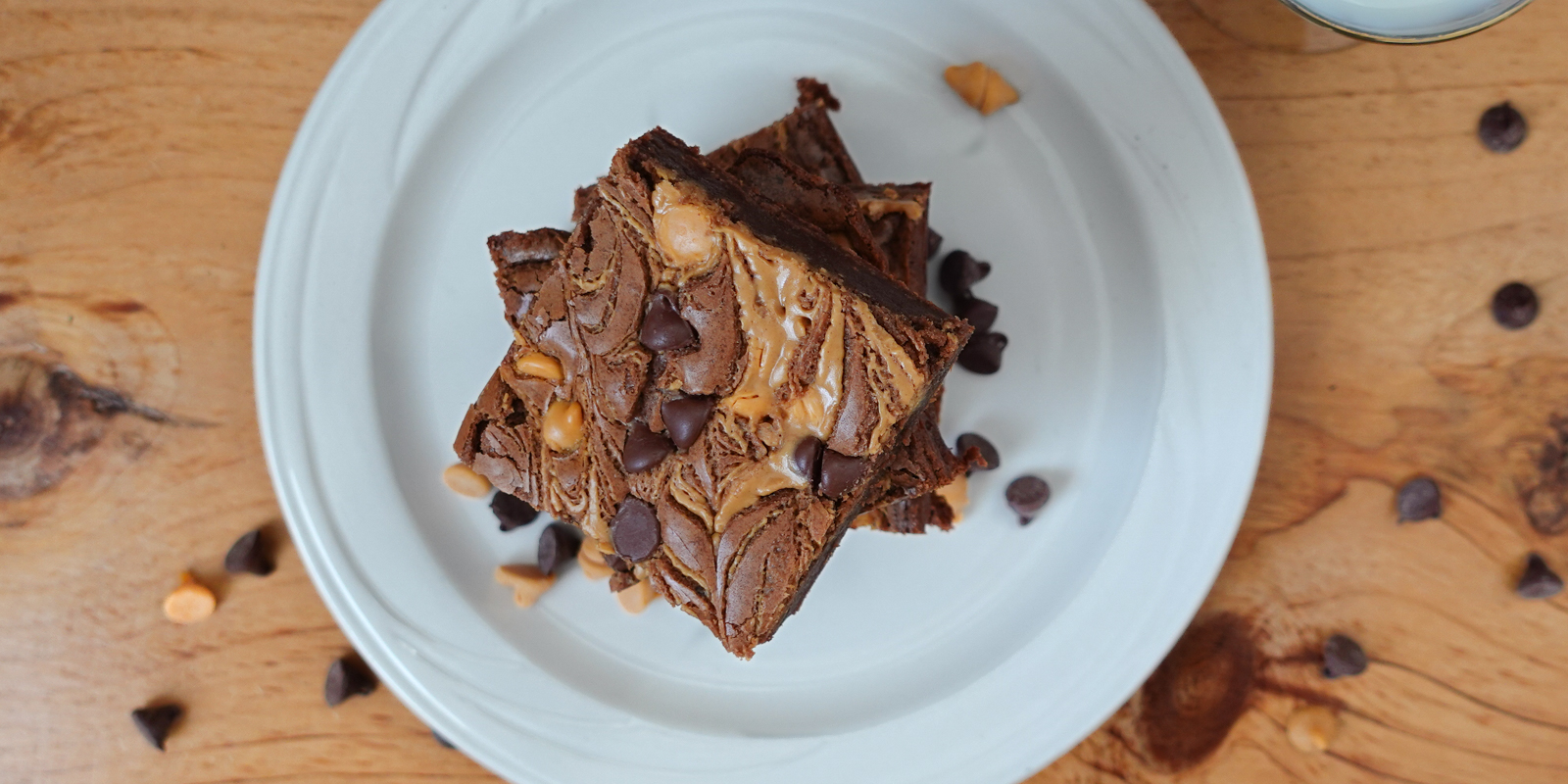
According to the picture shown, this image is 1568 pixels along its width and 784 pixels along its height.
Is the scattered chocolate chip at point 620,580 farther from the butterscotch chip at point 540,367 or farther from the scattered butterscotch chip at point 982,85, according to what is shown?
the scattered butterscotch chip at point 982,85

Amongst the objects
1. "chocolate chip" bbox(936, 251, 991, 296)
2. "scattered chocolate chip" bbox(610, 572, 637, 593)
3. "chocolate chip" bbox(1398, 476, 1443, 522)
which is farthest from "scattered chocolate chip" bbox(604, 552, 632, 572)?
"chocolate chip" bbox(1398, 476, 1443, 522)

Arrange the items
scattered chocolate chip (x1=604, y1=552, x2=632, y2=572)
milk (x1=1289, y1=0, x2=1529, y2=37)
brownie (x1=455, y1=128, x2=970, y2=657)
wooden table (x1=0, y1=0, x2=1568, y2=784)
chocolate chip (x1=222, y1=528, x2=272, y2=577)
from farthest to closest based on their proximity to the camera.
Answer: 1. chocolate chip (x1=222, y1=528, x2=272, y2=577)
2. wooden table (x1=0, y1=0, x2=1568, y2=784)
3. scattered chocolate chip (x1=604, y1=552, x2=632, y2=572)
4. milk (x1=1289, y1=0, x2=1529, y2=37)
5. brownie (x1=455, y1=128, x2=970, y2=657)

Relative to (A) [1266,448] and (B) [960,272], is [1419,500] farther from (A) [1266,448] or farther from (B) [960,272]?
(B) [960,272]

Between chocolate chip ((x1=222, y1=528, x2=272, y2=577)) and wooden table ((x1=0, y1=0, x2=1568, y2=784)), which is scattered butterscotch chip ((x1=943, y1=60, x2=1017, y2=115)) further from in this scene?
chocolate chip ((x1=222, y1=528, x2=272, y2=577))

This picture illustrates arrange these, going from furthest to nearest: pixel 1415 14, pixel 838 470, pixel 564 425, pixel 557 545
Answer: pixel 557 545 < pixel 564 425 < pixel 1415 14 < pixel 838 470

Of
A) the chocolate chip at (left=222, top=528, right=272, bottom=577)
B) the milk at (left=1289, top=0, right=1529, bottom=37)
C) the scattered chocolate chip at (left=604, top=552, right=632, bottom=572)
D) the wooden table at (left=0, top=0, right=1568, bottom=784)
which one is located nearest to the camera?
the milk at (left=1289, top=0, right=1529, bottom=37)

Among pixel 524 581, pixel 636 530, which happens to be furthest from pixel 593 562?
pixel 636 530

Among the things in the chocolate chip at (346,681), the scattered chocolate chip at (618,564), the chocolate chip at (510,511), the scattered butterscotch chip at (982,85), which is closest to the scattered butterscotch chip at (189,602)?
the chocolate chip at (346,681)
